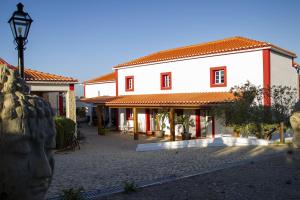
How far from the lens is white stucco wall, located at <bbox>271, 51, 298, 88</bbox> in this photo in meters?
18.1

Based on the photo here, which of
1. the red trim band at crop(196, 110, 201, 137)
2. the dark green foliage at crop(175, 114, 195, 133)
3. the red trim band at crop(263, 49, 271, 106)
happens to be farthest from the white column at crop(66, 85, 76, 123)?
the red trim band at crop(263, 49, 271, 106)

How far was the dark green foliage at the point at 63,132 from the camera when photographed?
1482cm

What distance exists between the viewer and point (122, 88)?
26172 mm

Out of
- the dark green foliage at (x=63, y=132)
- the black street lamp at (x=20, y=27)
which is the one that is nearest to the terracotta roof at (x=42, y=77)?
the dark green foliage at (x=63, y=132)

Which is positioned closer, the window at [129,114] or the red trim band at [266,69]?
the red trim band at [266,69]

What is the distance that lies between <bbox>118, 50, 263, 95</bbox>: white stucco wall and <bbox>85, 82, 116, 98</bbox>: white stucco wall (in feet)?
15.2

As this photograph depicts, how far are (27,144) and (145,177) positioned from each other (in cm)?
623

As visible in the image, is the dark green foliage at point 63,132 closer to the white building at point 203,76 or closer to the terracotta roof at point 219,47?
the white building at point 203,76

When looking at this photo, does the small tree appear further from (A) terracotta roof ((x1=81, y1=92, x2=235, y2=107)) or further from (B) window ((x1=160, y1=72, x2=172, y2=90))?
(B) window ((x1=160, y1=72, x2=172, y2=90))

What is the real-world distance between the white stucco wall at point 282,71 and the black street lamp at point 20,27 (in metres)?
14.7

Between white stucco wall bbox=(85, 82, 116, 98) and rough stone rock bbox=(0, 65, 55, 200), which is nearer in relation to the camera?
rough stone rock bbox=(0, 65, 55, 200)

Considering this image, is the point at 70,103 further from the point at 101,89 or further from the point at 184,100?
the point at 101,89

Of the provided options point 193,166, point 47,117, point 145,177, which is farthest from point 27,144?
point 193,166

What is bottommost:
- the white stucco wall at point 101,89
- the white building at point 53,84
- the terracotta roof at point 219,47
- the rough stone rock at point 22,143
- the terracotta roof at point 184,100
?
the rough stone rock at point 22,143
